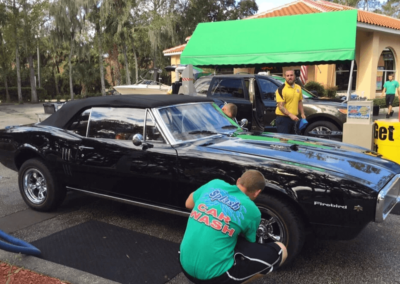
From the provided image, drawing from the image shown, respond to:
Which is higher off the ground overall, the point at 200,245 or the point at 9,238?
the point at 200,245

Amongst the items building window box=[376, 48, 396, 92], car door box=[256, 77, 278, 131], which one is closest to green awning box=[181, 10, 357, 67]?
car door box=[256, 77, 278, 131]

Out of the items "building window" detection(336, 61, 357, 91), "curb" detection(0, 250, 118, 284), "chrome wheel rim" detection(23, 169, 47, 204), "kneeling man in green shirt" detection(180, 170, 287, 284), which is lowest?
"curb" detection(0, 250, 118, 284)

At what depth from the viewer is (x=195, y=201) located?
2.63 meters

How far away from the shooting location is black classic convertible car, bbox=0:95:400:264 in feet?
10.1

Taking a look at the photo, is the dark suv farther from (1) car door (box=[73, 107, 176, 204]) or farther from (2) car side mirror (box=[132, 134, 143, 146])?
(2) car side mirror (box=[132, 134, 143, 146])

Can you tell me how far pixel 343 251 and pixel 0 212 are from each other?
4.36m

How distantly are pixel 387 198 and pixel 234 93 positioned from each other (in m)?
6.14

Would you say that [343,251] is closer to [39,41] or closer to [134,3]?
[134,3]

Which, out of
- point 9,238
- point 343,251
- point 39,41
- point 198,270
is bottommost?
point 343,251

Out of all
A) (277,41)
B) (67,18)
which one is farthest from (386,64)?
(67,18)

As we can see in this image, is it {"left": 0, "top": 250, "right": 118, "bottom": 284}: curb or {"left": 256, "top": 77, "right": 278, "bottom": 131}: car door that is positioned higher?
{"left": 256, "top": 77, "right": 278, "bottom": 131}: car door

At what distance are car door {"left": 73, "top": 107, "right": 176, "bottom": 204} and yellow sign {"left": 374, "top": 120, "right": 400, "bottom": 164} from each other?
4.55 metres

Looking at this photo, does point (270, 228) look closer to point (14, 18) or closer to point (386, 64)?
point (386, 64)

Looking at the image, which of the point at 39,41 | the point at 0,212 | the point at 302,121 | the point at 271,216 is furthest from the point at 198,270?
the point at 39,41
